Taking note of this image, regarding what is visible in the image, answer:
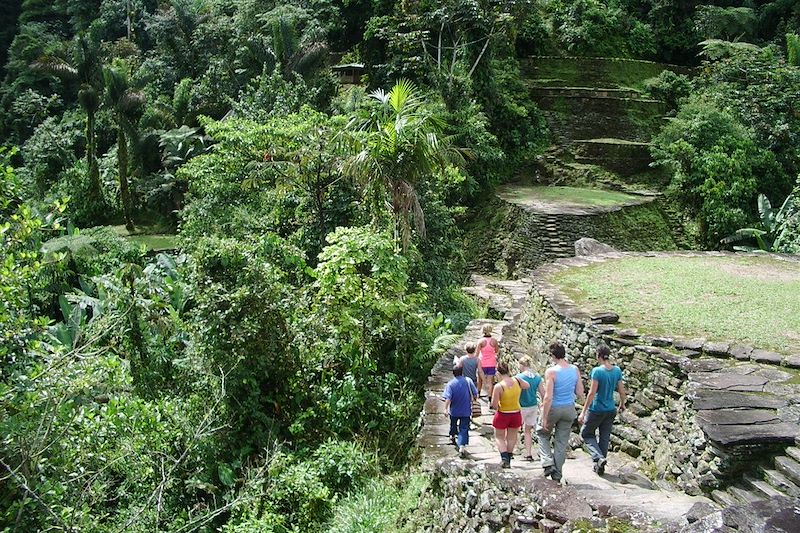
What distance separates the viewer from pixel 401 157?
10062mm

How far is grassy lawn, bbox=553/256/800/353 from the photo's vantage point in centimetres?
761

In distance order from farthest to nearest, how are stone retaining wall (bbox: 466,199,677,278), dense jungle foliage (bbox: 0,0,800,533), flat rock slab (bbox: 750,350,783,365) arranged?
stone retaining wall (bbox: 466,199,677,278)
dense jungle foliage (bbox: 0,0,800,533)
flat rock slab (bbox: 750,350,783,365)

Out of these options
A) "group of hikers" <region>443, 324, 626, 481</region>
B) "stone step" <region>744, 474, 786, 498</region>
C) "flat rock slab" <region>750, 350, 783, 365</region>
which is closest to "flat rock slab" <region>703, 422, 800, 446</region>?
"stone step" <region>744, 474, 786, 498</region>

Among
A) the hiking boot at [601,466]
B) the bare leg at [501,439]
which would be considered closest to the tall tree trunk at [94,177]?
the bare leg at [501,439]

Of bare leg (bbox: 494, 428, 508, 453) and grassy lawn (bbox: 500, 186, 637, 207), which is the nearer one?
bare leg (bbox: 494, 428, 508, 453)

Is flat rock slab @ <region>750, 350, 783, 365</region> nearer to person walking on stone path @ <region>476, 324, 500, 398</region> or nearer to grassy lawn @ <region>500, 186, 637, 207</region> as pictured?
person walking on stone path @ <region>476, 324, 500, 398</region>

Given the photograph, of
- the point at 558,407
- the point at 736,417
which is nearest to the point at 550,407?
the point at 558,407

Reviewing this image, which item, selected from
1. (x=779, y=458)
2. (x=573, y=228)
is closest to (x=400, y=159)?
(x=779, y=458)

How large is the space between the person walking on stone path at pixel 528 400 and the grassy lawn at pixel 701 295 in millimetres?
2064

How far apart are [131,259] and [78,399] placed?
975cm

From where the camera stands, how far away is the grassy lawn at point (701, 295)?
25.0 ft

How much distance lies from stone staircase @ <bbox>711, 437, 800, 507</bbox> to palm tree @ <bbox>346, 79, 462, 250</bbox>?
5678 millimetres

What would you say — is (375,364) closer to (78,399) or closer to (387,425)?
(387,425)

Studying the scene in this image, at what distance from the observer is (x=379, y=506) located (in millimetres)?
6926
